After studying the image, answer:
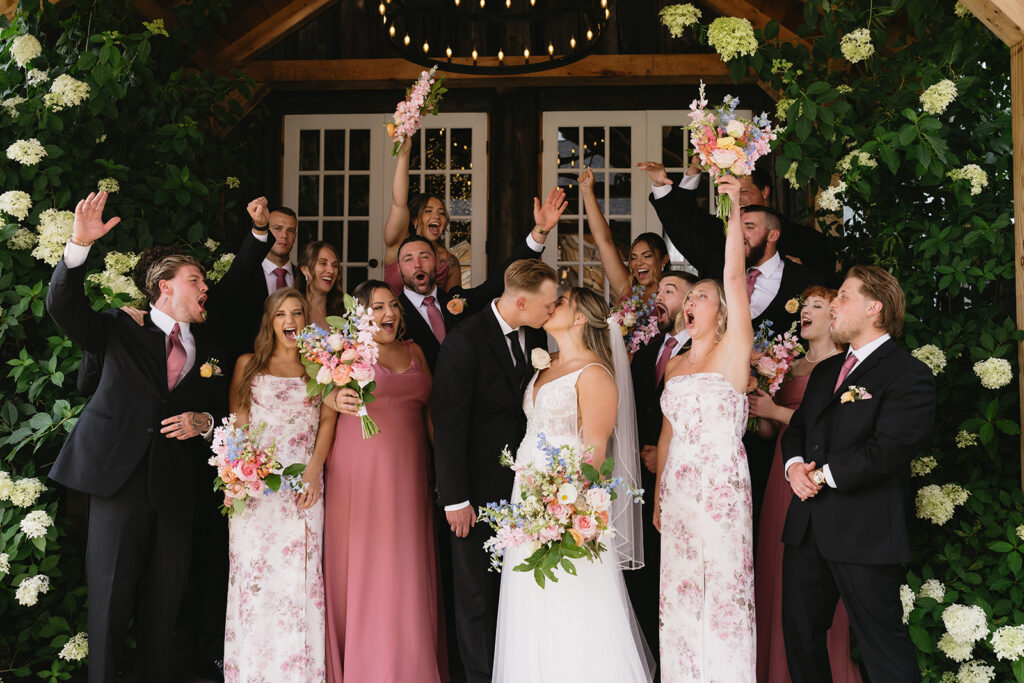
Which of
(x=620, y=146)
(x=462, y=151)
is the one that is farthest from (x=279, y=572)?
(x=620, y=146)

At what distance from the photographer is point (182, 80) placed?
5.89 meters

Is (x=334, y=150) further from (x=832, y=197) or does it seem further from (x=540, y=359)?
(x=832, y=197)

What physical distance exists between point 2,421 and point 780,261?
4102mm

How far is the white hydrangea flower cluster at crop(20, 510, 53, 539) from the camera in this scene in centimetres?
429

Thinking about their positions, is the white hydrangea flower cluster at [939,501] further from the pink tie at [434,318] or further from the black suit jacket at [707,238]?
the pink tie at [434,318]

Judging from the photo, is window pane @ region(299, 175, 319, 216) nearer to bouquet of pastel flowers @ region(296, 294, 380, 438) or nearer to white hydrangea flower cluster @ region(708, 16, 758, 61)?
bouquet of pastel flowers @ region(296, 294, 380, 438)

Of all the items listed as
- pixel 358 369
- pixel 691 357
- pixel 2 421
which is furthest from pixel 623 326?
pixel 2 421

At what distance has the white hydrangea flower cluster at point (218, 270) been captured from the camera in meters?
5.35

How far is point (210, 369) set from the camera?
433 centimetres

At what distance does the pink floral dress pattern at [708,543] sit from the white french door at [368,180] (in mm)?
→ 3620

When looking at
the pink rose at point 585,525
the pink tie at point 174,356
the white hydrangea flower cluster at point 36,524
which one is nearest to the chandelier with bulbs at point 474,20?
the pink tie at point 174,356

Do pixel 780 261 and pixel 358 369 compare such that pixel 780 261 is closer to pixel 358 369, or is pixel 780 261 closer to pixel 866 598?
pixel 866 598

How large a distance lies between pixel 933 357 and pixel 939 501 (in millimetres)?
657

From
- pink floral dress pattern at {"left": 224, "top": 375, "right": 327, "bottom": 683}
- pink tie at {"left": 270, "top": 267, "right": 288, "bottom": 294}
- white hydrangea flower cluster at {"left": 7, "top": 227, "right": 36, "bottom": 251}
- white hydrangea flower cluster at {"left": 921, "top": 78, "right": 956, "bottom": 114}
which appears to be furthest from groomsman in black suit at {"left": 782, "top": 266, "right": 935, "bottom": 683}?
white hydrangea flower cluster at {"left": 7, "top": 227, "right": 36, "bottom": 251}
